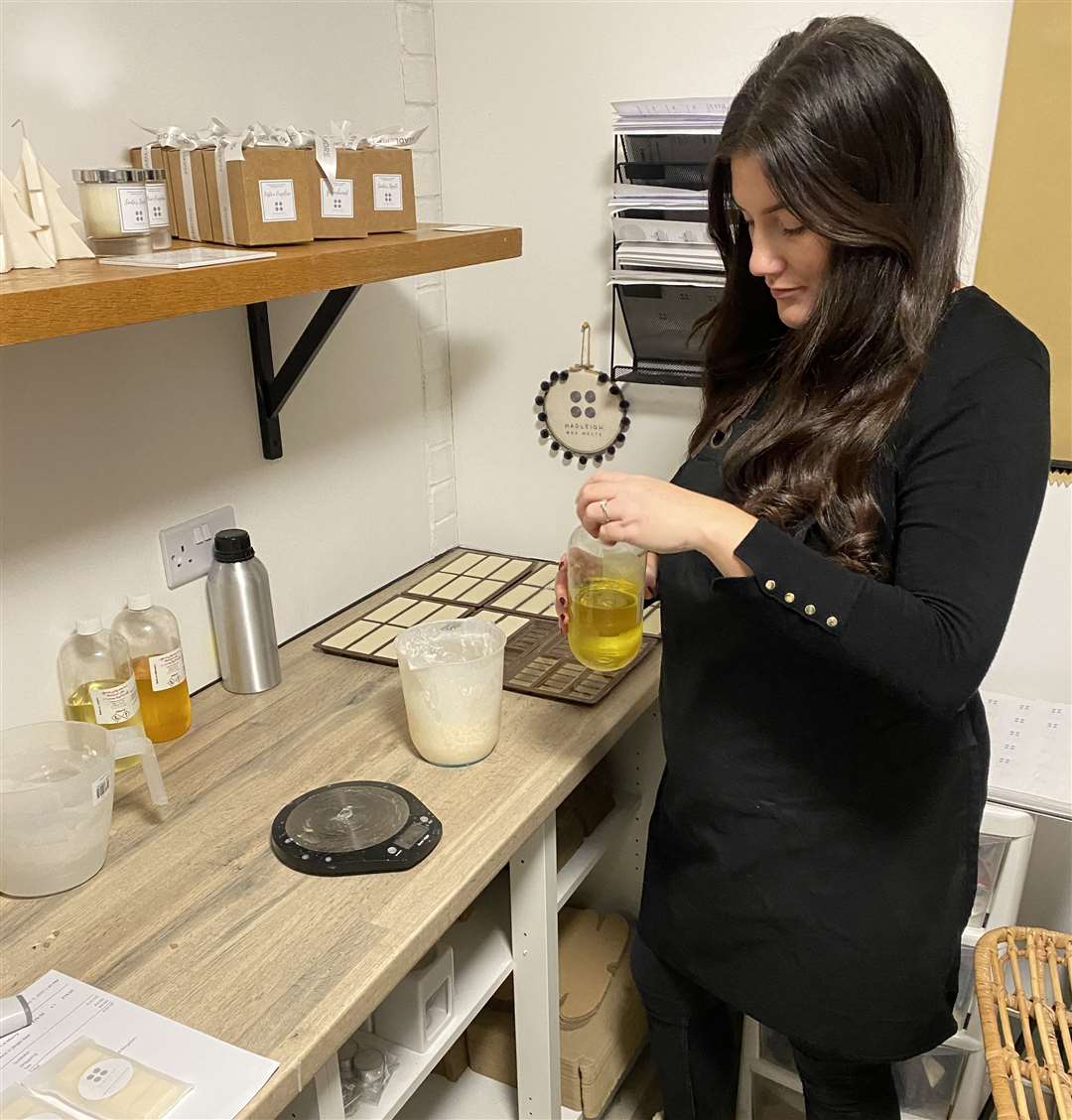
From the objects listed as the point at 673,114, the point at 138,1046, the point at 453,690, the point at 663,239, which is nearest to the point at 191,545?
the point at 453,690

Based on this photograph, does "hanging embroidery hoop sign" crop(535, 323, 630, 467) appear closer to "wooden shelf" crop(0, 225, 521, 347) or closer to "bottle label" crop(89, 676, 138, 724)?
"wooden shelf" crop(0, 225, 521, 347)

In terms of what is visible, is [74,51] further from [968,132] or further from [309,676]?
[968,132]

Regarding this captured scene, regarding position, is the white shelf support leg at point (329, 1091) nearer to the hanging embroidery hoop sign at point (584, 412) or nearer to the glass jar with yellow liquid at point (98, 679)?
the glass jar with yellow liquid at point (98, 679)

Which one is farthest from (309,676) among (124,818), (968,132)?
(968,132)

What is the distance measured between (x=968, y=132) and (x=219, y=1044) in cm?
155

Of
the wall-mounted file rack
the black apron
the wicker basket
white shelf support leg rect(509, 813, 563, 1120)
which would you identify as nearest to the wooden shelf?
the wall-mounted file rack

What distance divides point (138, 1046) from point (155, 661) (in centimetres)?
57

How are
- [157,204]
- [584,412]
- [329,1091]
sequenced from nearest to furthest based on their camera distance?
[329,1091] → [157,204] → [584,412]

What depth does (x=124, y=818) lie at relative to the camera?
130 centimetres

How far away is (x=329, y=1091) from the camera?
1.12 m

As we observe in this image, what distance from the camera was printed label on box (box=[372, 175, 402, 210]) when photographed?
4.74 ft

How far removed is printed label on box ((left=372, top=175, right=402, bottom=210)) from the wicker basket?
1270 millimetres

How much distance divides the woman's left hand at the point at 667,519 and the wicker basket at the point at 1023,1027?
68cm

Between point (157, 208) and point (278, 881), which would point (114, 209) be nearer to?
point (157, 208)
